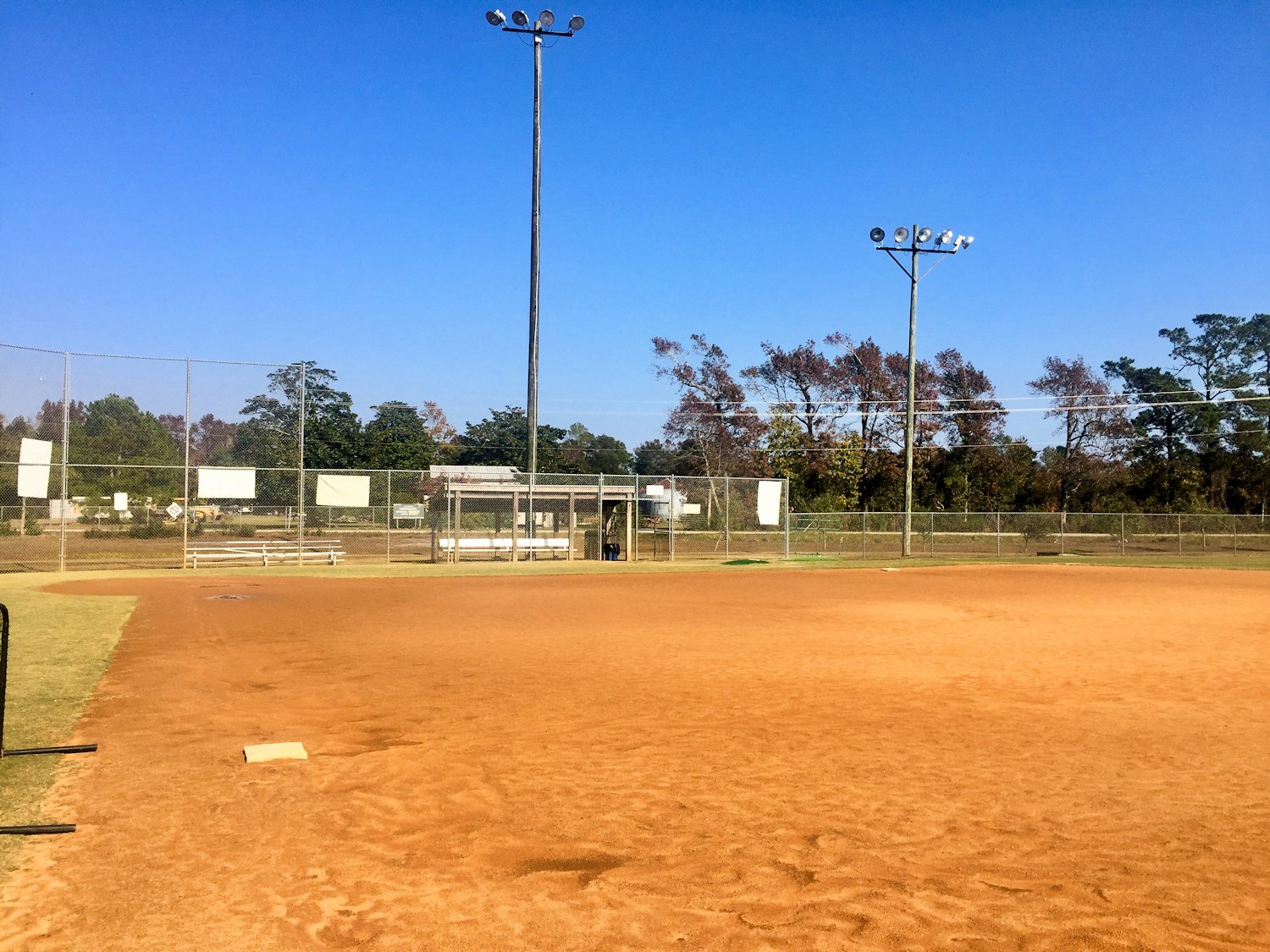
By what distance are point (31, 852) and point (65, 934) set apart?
130 centimetres

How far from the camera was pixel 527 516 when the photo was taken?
3509 cm

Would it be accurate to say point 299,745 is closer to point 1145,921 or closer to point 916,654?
point 1145,921

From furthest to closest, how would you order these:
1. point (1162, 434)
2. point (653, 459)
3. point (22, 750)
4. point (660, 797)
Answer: point (653, 459) < point (1162, 434) < point (22, 750) < point (660, 797)

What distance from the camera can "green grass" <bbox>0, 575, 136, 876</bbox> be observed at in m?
6.71

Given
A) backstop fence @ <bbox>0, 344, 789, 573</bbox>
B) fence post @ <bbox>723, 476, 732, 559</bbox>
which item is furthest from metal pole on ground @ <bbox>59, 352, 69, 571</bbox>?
fence post @ <bbox>723, 476, 732, 559</bbox>

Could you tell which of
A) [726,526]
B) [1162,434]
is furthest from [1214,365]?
[726,526]

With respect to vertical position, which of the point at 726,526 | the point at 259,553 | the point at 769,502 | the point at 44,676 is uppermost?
the point at 769,502

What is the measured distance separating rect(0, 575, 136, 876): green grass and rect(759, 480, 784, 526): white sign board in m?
22.5

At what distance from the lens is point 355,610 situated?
1816 cm

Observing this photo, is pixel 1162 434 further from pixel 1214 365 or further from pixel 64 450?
pixel 64 450

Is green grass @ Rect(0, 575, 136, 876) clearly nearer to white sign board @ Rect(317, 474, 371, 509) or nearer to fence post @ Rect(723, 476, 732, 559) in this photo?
white sign board @ Rect(317, 474, 371, 509)

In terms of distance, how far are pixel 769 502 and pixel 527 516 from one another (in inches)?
349

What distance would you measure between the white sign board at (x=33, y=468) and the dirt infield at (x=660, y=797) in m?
14.0

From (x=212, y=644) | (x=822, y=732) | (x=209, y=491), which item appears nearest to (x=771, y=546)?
(x=209, y=491)
